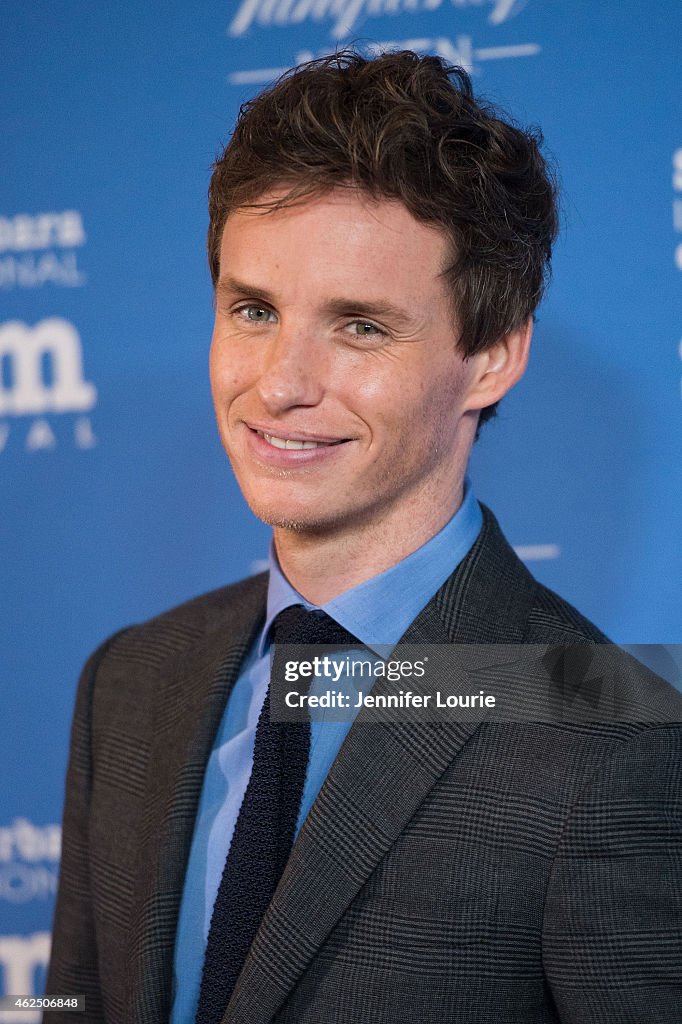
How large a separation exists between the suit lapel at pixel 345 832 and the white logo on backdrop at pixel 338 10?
126 centimetres

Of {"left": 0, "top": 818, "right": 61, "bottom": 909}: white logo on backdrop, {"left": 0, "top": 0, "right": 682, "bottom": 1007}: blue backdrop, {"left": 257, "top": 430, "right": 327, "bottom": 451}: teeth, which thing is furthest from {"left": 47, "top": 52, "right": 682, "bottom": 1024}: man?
{"left": 0, "top": 818, "right": 61, "bottom": 909}: white logo on backdrop

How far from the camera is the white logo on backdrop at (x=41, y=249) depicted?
223 centimetres

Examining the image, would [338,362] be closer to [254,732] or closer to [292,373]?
[292,373]

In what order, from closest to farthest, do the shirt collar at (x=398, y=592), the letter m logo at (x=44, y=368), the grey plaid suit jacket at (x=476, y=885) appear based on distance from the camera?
the grey plaid suit jacket at (x=476, y=885), the shirt collar at (x=398, y=592), the letter m logo at (x=44, y=368)

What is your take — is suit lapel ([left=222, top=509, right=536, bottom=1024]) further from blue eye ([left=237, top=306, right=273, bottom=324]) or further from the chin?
blue eye ([left=237, top=306, right=273, bottom=324])

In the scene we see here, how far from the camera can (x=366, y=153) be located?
4.36 feet

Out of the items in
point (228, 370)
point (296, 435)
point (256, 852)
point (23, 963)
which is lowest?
point (23, 963)

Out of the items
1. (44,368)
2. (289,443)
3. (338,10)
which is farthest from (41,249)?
(289,443)

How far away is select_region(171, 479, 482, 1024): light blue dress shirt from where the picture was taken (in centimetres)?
135

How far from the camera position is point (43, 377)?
7.30 ft

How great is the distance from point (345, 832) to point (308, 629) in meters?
A: 0.29

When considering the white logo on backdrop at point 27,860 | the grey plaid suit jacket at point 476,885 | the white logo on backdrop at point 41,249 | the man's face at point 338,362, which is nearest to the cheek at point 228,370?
the man's face at point 338,362

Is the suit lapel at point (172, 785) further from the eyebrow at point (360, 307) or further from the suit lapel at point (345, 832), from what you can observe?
the eyebrow at point (360, 307)

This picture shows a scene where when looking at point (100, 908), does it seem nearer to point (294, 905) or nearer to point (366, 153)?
point (294, 905)
